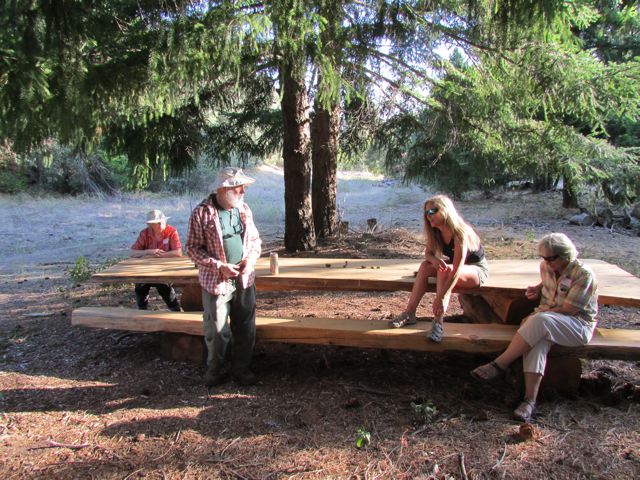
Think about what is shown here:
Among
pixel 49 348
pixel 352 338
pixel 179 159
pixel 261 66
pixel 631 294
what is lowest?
pixel 49 348

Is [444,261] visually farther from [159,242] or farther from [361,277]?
[159,242]

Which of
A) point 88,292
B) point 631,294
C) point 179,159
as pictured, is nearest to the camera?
point 631,294

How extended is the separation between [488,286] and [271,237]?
807cm

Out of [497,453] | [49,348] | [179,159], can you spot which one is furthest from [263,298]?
[497,453]

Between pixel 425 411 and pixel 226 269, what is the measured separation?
1711 mm

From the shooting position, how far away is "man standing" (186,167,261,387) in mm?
3580

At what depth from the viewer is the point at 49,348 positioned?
192 inches

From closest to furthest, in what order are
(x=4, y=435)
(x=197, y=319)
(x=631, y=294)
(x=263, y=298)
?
1. (x=4, y=435)
2. (x=631, y=294)
3. (x=197, y=319)
4. (x=263, y=298)

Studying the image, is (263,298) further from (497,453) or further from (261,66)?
(497,453)

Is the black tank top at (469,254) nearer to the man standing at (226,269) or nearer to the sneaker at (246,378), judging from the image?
the man standing at (226,269)

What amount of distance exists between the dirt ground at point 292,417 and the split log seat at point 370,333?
1.25ft

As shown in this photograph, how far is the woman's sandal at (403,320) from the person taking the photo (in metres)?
3.84

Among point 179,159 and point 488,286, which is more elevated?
point 179,159

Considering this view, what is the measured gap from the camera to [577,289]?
327cm
